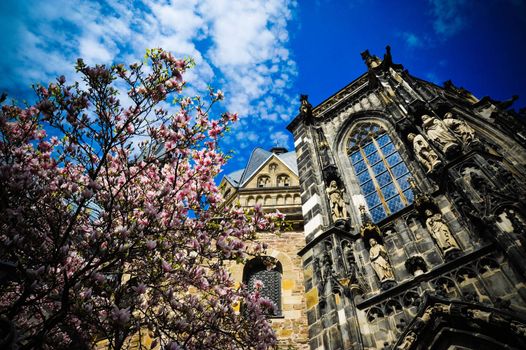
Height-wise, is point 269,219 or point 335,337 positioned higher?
point 269,219

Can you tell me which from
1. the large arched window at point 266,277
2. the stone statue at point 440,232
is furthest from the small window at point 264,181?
the stone statue at point 440,232

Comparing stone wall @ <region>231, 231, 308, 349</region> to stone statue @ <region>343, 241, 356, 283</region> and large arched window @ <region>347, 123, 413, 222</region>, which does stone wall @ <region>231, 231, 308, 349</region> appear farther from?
large arched window @ <region>347, 123, 413, 222</region>

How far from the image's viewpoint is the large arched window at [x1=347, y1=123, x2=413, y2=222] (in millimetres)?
7879

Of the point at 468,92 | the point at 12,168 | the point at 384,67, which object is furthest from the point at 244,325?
the point at 468,92

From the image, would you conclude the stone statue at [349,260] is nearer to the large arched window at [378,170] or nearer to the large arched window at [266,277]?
the large arched window at [378,170]

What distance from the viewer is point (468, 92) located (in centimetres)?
1307

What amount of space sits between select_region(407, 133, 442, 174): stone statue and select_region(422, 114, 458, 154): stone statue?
0.24 metres

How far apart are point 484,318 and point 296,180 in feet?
42.3

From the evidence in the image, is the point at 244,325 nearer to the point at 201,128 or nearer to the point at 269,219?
the point at 269,219

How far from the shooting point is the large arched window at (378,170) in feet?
25.8

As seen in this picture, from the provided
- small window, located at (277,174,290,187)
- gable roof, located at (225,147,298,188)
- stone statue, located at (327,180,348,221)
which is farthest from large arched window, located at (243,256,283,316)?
gable roof, located at (225,147,298,188)

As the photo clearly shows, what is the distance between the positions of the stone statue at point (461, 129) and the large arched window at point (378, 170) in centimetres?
164

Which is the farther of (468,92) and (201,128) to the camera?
(468,92)

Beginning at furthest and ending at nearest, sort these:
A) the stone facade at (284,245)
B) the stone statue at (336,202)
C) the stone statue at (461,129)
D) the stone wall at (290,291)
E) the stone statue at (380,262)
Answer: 1. the stone facade at (284,245)
2. the stone wall at (290,291)
3. the stone statue at (336,202)
4. the stone statue at (461,129)
5. the stone statue at (380,262)
